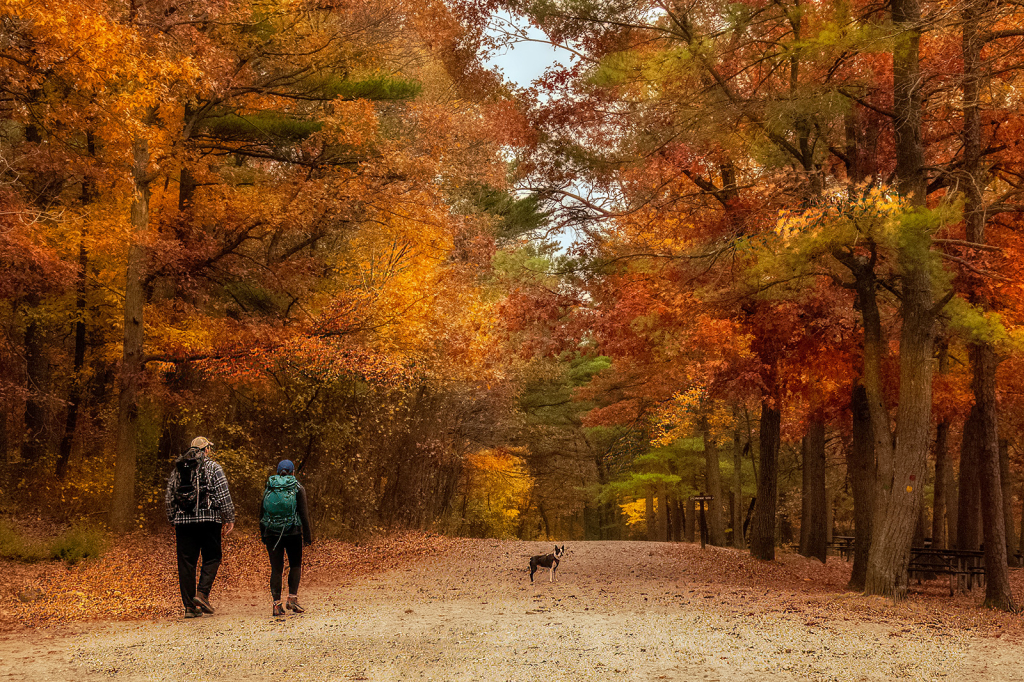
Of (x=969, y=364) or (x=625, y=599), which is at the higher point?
(x=969, y=364)

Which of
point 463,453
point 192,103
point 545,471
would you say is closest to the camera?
point 192,103

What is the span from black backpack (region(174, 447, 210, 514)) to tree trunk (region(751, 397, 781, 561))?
39.8ft

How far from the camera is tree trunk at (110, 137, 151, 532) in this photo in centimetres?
1424

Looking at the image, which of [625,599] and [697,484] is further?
[697,484]

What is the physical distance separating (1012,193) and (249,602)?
11.5 metres

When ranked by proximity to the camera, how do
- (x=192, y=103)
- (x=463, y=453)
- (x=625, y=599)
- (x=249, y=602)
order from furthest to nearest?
(x=463, y=453)
(x=192, y=103)
(x=625, y=599)
(x=249, y=602)

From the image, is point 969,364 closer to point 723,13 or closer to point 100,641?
point 723,13

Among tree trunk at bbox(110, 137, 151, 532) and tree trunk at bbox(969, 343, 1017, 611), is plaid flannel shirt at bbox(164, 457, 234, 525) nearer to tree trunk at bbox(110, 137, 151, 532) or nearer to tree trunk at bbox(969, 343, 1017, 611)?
tree trunk at bbox(110, 137, 151, 532)

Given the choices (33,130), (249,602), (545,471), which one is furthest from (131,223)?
(545,471)

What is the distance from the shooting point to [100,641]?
7684 mm

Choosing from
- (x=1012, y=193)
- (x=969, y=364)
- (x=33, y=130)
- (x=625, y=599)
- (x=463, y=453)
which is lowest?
(x=625, y=599)

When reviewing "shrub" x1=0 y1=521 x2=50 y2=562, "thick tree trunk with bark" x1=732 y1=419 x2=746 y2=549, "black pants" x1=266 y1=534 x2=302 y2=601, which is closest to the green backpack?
"black pants" x1=266 y1=534 x2=302 y2=601

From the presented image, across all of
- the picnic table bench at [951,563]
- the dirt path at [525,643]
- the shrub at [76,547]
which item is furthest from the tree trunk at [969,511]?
the shrub at [76,547]

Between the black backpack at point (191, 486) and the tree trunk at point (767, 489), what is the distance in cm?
1214
